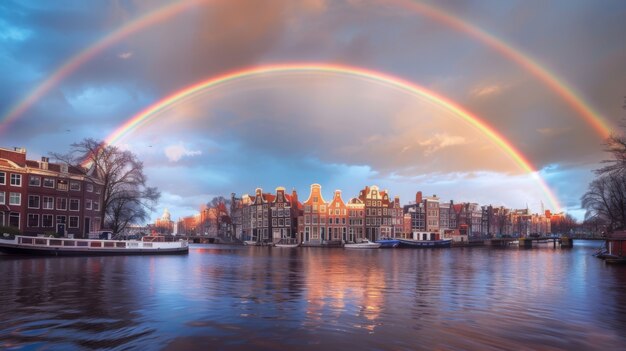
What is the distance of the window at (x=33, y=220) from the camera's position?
8800 cm

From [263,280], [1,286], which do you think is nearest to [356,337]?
[263,280]

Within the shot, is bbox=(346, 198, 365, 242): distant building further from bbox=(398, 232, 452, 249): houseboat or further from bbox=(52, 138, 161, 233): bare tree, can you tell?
bbox=(52, 138, 161, 233): bare tree

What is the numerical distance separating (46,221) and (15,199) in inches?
290

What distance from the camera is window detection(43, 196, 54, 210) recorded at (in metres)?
90.7

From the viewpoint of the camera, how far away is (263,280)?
130 ft

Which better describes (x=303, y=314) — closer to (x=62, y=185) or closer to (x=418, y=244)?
(x=62, y=185)

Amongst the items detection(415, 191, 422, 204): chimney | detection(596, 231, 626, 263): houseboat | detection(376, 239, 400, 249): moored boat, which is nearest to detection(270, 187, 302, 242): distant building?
detection(376, 239, 400, 249): moored boat

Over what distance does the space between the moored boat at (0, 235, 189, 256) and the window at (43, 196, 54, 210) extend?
69.8ft

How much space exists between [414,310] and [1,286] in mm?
27480

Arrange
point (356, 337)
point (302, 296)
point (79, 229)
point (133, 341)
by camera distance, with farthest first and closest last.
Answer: point (79, 229)
point (302, 296)
point (356, 337)
point (133, 341)

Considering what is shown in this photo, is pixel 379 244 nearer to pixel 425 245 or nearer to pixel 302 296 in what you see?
pixel 425 245

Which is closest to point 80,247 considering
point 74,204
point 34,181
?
point 34,181

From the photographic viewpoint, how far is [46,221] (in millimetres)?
91062

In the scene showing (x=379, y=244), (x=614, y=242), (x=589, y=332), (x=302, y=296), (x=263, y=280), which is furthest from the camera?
(x=379, y=244)
